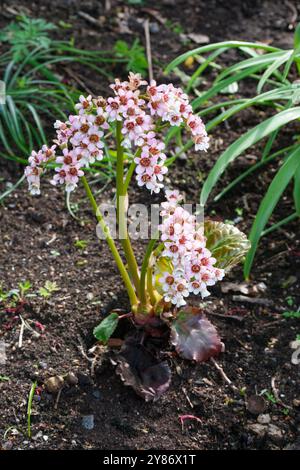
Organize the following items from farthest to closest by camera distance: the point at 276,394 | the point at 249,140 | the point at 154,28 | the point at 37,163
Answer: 1. the point at 154,28
2. the point at 249,140
3. the point at 276,394
4. the point at 37,163

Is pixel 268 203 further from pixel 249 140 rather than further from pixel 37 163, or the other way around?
pixel 37 163

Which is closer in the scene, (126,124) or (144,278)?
(126,124)

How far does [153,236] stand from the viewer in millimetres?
2232

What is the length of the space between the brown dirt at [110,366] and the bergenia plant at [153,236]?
0.09 m

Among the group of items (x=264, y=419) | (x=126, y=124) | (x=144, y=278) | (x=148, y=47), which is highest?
(x=148, y=47)

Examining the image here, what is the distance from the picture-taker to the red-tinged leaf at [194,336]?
94.0 inches

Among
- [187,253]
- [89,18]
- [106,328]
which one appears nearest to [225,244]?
[187,253]

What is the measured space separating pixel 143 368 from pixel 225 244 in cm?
46

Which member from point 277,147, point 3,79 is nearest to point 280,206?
point 277,147

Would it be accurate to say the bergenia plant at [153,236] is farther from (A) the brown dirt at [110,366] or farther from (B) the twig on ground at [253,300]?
(B) the twig on ground at [253,300]

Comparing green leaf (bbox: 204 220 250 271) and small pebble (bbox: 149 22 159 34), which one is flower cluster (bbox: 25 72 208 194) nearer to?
green leaf (bbox: 204 220 250 271)

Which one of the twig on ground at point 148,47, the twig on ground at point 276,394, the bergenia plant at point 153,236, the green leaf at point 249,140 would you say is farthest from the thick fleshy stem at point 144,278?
the twig on ground at point 148,47

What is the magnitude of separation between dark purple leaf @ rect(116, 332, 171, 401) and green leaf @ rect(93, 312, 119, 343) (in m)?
0.06

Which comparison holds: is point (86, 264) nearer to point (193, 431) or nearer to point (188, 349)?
point (188, 349)
